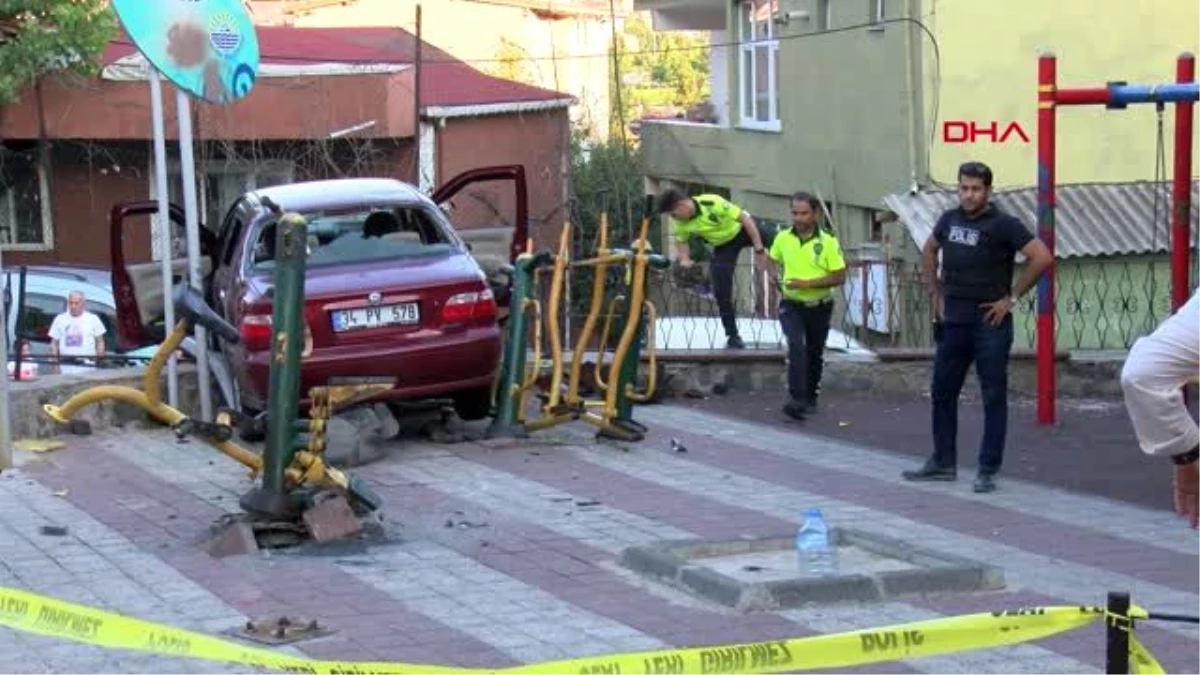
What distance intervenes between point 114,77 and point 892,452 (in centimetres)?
1344

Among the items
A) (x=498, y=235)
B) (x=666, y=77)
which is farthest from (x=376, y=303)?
(x=666, y=77)

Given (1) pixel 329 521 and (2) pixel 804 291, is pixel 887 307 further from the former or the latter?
(1) pixel 329 521

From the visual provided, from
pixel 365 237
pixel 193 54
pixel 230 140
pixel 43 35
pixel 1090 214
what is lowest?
pixel 1090 214

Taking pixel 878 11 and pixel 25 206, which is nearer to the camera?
pixel 878 11

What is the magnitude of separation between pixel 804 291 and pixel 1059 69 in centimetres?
839

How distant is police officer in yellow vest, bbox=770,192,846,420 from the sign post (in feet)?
12.5

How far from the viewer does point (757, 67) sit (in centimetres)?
2534

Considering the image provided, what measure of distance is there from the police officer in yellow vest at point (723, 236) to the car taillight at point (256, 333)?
4.25 m

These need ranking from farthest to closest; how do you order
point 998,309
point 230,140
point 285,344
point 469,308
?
point 230,140 < point 469,308 < point 998,309 < point 285,344

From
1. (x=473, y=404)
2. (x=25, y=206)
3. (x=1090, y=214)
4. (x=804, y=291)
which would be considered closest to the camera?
(x=473, y=404)

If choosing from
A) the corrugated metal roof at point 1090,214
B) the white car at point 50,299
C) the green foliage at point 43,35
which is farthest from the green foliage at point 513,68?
the white car at point 50,299

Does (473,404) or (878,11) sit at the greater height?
(878,11)

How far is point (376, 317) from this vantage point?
10.7 meters

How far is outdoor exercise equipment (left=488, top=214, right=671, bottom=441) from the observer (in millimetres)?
11094
